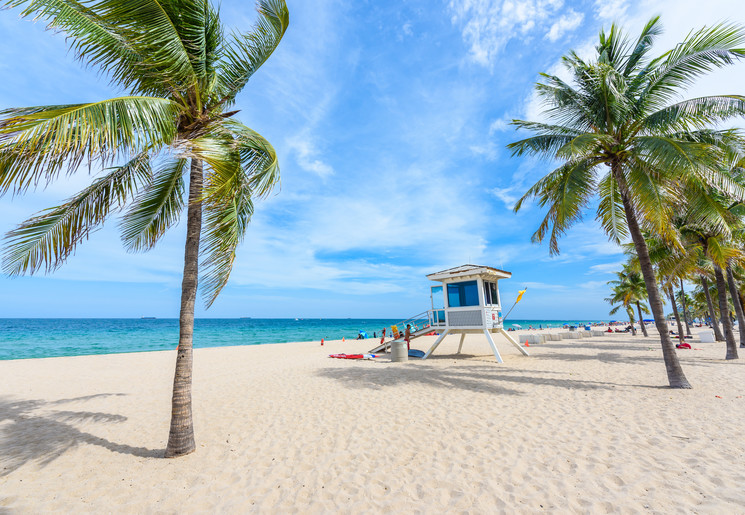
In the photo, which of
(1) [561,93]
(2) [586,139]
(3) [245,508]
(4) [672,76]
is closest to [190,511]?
(3) [245,508]

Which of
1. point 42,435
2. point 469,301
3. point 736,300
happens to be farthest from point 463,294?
point 42,435

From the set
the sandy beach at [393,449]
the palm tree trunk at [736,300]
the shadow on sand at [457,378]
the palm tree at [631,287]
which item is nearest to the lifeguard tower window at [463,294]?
the shadow on sand at [457,378]

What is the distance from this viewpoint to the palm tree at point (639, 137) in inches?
305

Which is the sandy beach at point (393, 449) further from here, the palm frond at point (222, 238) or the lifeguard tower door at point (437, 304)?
the lifeguard tower door at point (437, 304)

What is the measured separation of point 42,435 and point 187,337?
4273 mm

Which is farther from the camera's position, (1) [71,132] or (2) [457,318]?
(2) [457,318]

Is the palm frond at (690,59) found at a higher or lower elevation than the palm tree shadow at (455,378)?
higher

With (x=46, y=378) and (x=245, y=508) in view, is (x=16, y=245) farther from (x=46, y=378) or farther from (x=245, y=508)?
(x=46, y=378)

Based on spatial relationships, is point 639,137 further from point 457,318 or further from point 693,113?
point 457,318

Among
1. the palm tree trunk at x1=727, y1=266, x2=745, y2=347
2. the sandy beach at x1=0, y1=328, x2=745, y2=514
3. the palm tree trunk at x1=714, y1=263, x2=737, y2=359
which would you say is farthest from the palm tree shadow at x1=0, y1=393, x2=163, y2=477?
the palm tree trunk at x1=727, y1=266, x2=745, y2=347

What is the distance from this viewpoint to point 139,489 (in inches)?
169

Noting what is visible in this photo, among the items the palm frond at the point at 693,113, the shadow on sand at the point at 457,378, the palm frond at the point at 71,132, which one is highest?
the palm frond at the point at 693,113

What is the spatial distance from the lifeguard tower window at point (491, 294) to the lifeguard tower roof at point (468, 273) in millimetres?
440

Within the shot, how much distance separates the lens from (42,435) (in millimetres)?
6363
